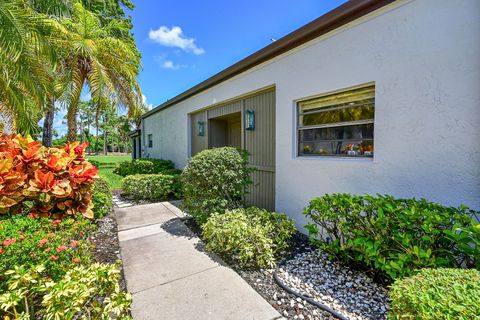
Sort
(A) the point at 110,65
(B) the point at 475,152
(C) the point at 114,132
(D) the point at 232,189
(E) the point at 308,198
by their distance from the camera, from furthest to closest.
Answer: (C) the point at 114,132, (A) the point at 110,65, (D) the point at 232,189, (E) the point at 308,198, (B) the point at 475,152

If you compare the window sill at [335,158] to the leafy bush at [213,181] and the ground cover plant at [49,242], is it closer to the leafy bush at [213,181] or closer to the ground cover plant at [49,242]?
the leafy bush at [213,181]

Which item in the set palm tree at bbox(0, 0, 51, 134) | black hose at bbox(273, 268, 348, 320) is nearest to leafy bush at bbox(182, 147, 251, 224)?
black hose at bbox(273, 268, 348, 320)

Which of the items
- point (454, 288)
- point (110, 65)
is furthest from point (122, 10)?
point (454, 288)

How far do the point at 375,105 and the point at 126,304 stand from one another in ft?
12.8

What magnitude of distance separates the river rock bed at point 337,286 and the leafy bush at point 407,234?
0.28 metres

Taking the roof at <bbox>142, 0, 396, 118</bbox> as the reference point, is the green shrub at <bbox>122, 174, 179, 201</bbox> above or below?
below

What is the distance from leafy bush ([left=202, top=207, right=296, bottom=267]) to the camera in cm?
339

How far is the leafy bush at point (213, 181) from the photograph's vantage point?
4.62 metres

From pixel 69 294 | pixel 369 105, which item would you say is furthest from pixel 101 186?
pixel 369 105

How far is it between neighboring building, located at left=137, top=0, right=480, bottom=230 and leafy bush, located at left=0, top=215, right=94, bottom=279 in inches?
148

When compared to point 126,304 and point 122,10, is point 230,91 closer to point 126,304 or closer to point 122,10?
point 126,304

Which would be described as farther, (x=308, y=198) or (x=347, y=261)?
(x=308, y=198)

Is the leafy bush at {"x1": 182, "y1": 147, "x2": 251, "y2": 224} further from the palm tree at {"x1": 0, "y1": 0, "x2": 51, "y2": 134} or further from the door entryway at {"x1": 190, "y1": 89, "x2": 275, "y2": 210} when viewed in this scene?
the palm tree at {"x1": 0, "y1": 0, "x2": 51, "y2": 134}

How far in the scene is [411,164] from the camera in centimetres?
310
